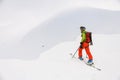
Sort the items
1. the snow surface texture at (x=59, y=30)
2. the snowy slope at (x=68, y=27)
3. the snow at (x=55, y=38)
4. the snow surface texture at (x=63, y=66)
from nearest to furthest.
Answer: the snow surface texture at (x=63, y=66) < the snow at (x=55, y=38) < the snow surface texture at (x=59, y=30) < the snowy slope at (x=68, y=27)

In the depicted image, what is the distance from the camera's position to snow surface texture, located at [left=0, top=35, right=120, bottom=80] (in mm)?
12965

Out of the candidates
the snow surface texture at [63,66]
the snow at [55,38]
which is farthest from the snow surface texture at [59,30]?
the snow surface texture at [63,66]

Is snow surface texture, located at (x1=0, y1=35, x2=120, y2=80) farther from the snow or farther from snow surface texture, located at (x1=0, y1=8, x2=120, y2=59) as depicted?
snow surface texture, located at (x1=0, y1=8, x2=120, y2=59)

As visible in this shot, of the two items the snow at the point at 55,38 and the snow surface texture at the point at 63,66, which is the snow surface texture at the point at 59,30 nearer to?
the snow at the point at 55,38

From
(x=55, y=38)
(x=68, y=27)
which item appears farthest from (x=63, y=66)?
(x=68, y=27)

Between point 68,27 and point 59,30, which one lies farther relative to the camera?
point 68,27

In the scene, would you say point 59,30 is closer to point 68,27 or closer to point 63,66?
point 68,27

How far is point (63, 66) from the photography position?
13945 millimetres

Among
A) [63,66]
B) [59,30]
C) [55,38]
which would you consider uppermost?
[59,30]

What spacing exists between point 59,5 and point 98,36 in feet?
18.2

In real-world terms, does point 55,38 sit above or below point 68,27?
below

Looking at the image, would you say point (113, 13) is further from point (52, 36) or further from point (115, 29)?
point (52, 36)

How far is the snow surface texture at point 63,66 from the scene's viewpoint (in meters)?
13.0

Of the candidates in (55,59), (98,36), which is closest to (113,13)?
(98,36)
